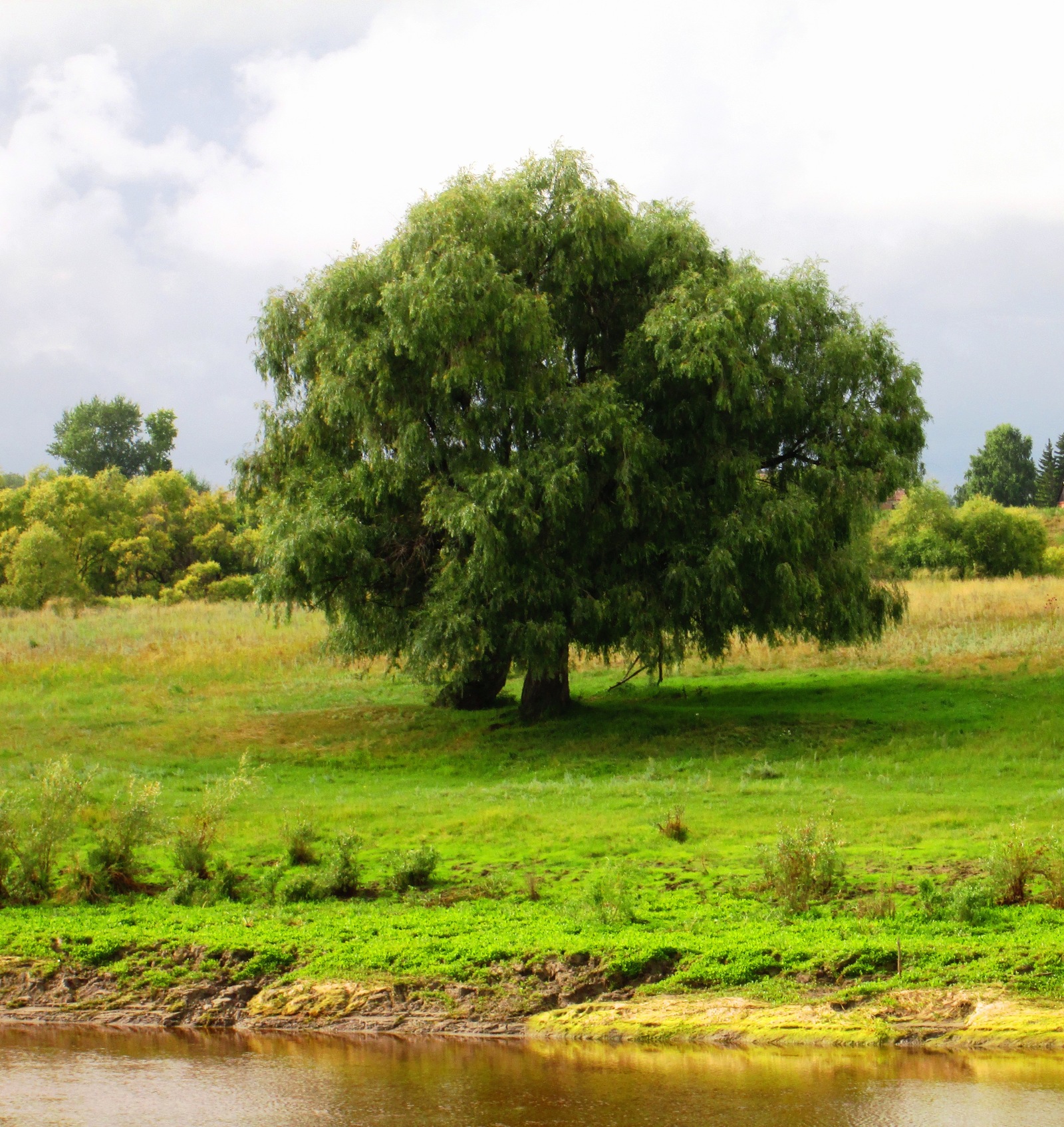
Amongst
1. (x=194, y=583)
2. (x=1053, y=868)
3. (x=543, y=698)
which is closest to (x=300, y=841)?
(x=1053, y=868)

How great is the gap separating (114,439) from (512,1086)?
124919mm

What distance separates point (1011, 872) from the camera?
35.1ft

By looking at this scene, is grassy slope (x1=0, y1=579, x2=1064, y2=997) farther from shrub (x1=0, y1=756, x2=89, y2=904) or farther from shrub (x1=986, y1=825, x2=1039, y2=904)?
shrub (x1=0, y1=756, x2=89, y2=904)

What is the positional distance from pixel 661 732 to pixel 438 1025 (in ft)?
50.3

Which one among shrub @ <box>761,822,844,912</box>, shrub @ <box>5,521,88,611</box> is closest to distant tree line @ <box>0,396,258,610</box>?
shrub @ <box>5,521,88,611</box>

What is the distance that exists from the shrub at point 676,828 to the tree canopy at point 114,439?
116 meters

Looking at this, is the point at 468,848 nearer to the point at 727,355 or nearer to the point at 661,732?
the point at 661,732

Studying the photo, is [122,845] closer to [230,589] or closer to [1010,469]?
[230,589]

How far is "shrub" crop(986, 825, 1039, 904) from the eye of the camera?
10.7m

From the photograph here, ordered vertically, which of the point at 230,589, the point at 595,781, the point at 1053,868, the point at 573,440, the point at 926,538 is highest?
the point at 573,440

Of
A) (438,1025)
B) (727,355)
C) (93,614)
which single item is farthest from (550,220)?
(93,614)

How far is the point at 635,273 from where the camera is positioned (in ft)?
81.0

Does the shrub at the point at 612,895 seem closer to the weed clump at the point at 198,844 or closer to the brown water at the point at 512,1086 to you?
the brown water at the point at 512,1086

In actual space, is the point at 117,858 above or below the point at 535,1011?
above
